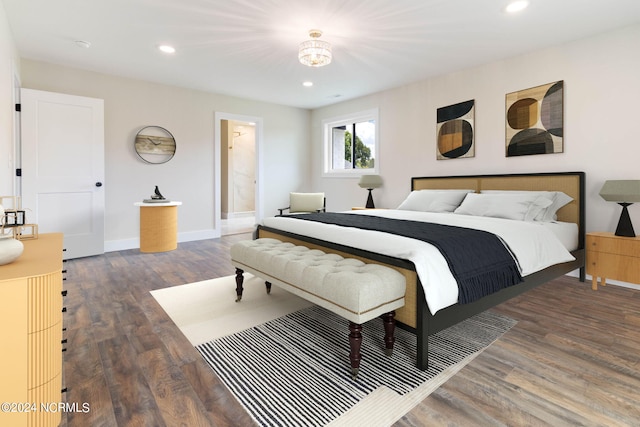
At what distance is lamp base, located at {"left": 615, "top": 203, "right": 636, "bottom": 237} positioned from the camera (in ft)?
9.93

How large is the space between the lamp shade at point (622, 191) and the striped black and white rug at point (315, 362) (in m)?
1.66

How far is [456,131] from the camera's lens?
14.9 feet

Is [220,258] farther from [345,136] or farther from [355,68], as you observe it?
[345,136]

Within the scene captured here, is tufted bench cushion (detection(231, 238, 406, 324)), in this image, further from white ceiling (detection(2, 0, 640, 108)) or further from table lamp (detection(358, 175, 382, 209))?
table lamp (detection(358, 175, 382, 209))

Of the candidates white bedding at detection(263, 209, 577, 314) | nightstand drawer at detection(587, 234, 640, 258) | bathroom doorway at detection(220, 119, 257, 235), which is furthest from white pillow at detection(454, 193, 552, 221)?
bathroom doorway at detection(220, 119, 257, 235)

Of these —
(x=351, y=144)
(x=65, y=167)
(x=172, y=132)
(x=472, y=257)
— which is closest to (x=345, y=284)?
(x=472, y=257)

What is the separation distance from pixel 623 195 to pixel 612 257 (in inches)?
23.1

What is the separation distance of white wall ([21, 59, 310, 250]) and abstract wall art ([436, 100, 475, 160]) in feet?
10.4

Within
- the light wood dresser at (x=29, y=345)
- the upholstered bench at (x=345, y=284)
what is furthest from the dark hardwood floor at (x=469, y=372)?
the upholstered bench at (x=345, y=284)

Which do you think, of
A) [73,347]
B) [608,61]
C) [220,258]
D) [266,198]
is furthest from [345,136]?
[73,347]

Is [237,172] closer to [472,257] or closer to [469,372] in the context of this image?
[472,257]

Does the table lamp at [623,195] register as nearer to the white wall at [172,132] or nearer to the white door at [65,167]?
the white wall at [172,132]

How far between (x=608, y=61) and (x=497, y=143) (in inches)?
48.7

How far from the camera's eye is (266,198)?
657 cm
